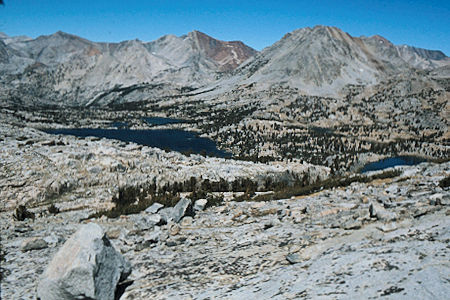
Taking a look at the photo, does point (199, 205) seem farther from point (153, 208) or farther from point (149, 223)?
point (149, 223)

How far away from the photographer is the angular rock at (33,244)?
17.2 meters

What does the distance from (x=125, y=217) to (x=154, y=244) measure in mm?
8369

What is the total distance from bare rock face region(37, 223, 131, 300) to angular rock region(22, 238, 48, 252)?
7.51m

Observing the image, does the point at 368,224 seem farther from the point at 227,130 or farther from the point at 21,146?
the point at 227,130

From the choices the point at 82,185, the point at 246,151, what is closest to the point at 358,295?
the point at 82,185

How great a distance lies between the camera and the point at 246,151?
454 feet

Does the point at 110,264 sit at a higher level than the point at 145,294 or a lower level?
higher

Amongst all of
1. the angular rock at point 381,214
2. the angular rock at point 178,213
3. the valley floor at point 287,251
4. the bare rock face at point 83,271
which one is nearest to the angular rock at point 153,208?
the angular rock at point 178,213

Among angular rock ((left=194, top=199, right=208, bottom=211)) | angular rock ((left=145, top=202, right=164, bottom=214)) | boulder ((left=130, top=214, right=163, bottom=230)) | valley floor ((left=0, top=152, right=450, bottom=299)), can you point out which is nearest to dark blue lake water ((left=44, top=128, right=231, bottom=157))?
angular rock ((left=145, top=202, right=164, bottom=214))

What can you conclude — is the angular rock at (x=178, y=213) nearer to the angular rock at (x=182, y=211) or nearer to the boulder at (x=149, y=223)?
the angular rock at (x=182, y=211)

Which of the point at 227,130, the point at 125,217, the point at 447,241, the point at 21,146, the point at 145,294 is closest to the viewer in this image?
the point at 447,241

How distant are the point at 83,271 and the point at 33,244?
356 inches

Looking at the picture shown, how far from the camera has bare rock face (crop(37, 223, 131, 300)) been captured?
34.4 feet

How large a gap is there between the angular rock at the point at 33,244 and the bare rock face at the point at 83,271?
Answer: 7.51 meters
